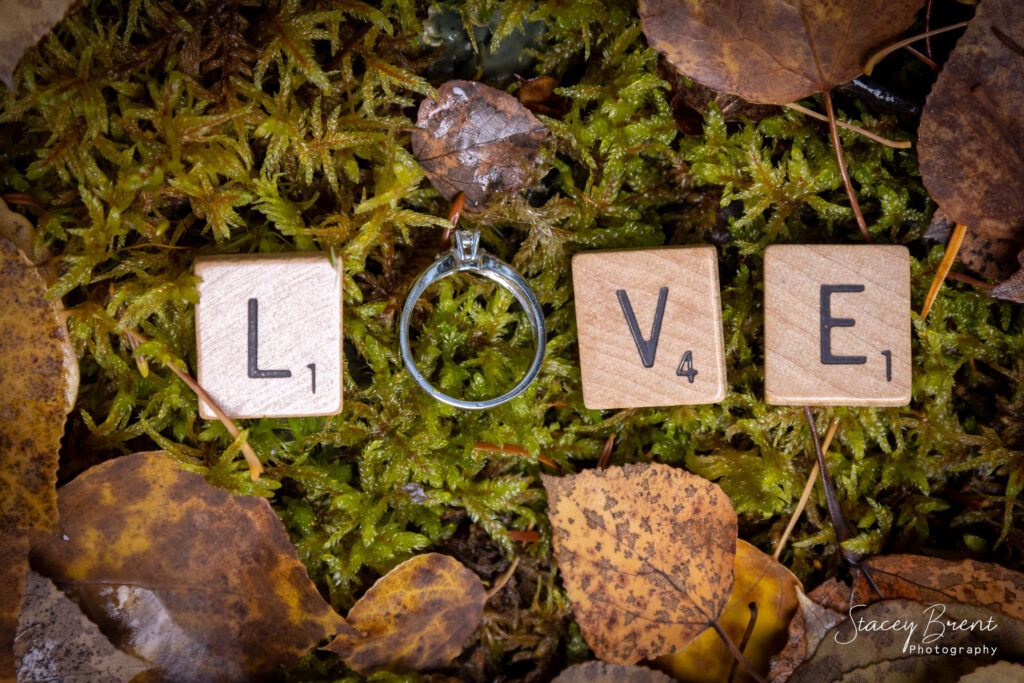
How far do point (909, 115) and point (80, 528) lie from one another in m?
2.70

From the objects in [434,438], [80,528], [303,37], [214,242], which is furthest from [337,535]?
[303,37]

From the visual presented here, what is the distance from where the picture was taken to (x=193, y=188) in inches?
69.7

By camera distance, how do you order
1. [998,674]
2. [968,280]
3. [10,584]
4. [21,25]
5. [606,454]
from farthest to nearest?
1. [606,454]
2. [968,280]
3. [998,674]
4. [10,584]
5. [21,25]

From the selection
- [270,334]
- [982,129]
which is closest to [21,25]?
[270,334]

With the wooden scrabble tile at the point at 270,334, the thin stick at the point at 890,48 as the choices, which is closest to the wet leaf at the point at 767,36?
the thin stick at the point at 890,48

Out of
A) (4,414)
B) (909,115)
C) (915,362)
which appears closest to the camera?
(4,414)

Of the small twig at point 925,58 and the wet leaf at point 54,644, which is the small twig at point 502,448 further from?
the small twig at point 925,58

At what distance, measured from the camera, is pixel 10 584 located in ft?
5.63

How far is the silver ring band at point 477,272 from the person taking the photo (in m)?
1.85

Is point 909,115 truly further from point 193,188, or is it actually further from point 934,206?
point 193,188

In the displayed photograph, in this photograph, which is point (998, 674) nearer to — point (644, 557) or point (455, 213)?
point (644, 557)

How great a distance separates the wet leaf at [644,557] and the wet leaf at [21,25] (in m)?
1.77

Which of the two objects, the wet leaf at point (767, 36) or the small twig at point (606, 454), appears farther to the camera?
the small twig at point (606, 454)

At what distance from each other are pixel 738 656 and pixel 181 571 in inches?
66.4
